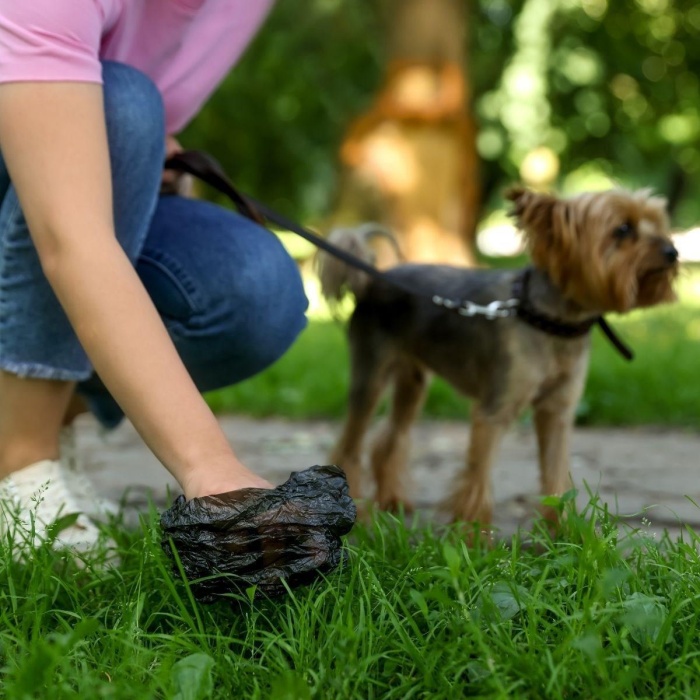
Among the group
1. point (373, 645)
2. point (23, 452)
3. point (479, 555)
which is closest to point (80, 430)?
point (23, 452)

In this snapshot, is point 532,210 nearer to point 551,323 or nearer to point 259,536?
point 551,323

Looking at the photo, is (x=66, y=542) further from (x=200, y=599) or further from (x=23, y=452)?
(x=200, y=599)

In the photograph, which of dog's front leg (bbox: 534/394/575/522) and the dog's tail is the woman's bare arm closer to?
dog's front leg (bbox: 534/394/575/522)

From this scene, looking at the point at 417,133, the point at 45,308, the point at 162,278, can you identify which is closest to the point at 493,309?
the point at 162,278

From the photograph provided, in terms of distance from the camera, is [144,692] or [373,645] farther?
[373,645]

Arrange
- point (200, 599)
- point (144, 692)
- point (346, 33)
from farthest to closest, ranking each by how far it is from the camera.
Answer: point (346, 33), point (200, 599), point (144, 692)

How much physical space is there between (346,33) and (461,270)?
13.7 metres

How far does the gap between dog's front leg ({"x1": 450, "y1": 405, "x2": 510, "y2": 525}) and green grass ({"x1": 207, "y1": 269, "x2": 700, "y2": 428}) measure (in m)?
1.47

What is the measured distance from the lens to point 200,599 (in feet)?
6.36

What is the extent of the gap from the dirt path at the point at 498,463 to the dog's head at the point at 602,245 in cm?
62

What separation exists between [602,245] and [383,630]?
1.89 metres

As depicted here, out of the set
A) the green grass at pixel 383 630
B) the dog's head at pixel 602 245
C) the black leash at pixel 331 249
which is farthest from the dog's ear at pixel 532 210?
the green grass at pixel 383 630

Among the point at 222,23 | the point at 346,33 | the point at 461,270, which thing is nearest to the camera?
the point at 222,23

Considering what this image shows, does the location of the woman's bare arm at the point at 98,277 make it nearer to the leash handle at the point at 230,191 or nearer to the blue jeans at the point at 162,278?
the blue jeans at the point at 162,278
